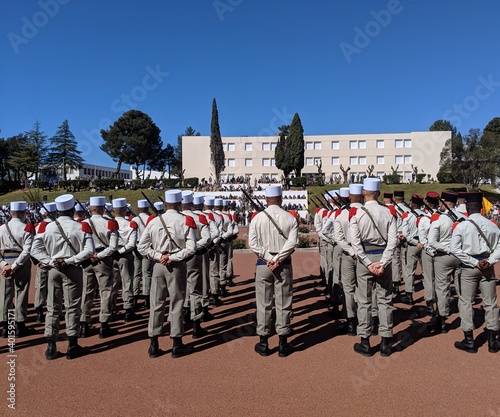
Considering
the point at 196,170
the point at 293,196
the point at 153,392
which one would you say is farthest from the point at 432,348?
the point at 196,170

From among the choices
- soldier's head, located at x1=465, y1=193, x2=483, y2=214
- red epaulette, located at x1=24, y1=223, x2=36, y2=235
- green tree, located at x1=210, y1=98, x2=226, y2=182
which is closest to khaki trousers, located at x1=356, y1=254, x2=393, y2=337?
soldier's head, located at x1=465, y1=193, x2=483, y2=214

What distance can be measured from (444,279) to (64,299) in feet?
20.0

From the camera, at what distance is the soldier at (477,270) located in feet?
18.4

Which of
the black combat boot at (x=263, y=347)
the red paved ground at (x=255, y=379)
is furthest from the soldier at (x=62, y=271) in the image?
the black combat boot at (x=263, y=347)

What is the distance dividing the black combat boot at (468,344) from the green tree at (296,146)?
58599 mm

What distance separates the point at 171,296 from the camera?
571 centimetres

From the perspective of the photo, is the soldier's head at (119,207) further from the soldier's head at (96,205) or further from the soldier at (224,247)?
the soldier at (224,247)

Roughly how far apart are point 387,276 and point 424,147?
227ft

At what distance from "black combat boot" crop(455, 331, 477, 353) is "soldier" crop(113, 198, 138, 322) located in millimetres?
5707

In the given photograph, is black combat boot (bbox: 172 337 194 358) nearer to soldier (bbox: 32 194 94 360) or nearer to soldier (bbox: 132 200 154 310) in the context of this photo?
soldier (bbox: 32 194 94 360)

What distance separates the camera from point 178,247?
5852mm

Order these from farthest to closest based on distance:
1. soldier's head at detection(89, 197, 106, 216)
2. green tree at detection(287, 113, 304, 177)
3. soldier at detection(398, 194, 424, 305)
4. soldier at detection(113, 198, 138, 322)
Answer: green tree at detection(287, 113, 304, 177) < soldier at detection(398, 194, 424, 305) < soldier at detection(113, 198, 138, 322) < soldier's head at detection(89, 197, 106, 216)

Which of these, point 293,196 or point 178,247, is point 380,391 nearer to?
point 178,247

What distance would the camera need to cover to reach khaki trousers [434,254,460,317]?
21.3 ft
